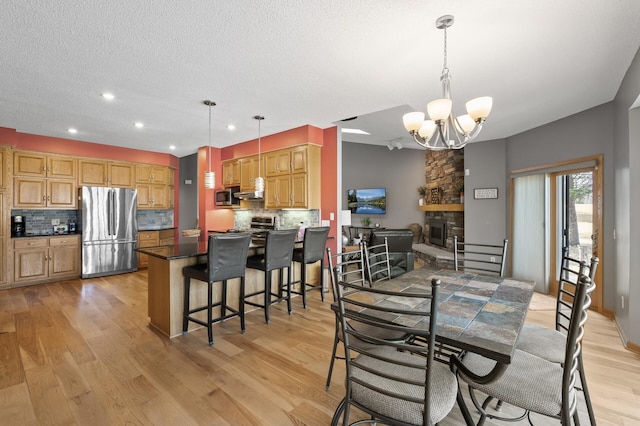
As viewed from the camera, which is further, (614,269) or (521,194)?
(521,194)

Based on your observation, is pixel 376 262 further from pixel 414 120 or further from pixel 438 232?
pixel 438 232

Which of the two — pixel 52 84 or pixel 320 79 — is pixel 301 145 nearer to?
pixel 320 79

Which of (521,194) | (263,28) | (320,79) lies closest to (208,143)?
(320,79)

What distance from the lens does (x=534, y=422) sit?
1.80m

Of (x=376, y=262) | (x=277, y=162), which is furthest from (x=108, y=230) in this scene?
(x=376, y=262)

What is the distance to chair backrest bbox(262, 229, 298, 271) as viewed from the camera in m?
3.22

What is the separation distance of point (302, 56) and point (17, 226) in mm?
5869

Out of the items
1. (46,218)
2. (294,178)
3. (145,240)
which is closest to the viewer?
(294,178)

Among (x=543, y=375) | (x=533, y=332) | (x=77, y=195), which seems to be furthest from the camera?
(x=77, y=195)

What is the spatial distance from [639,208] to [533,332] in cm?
186

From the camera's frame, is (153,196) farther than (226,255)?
Yes

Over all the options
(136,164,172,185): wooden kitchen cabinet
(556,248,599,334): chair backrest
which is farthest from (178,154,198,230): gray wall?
(556,248,599,334): chair backrest

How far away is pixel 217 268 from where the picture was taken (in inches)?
110

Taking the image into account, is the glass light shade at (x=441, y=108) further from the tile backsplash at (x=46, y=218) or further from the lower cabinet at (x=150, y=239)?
the tile backsplash at (x=46, y=218)
